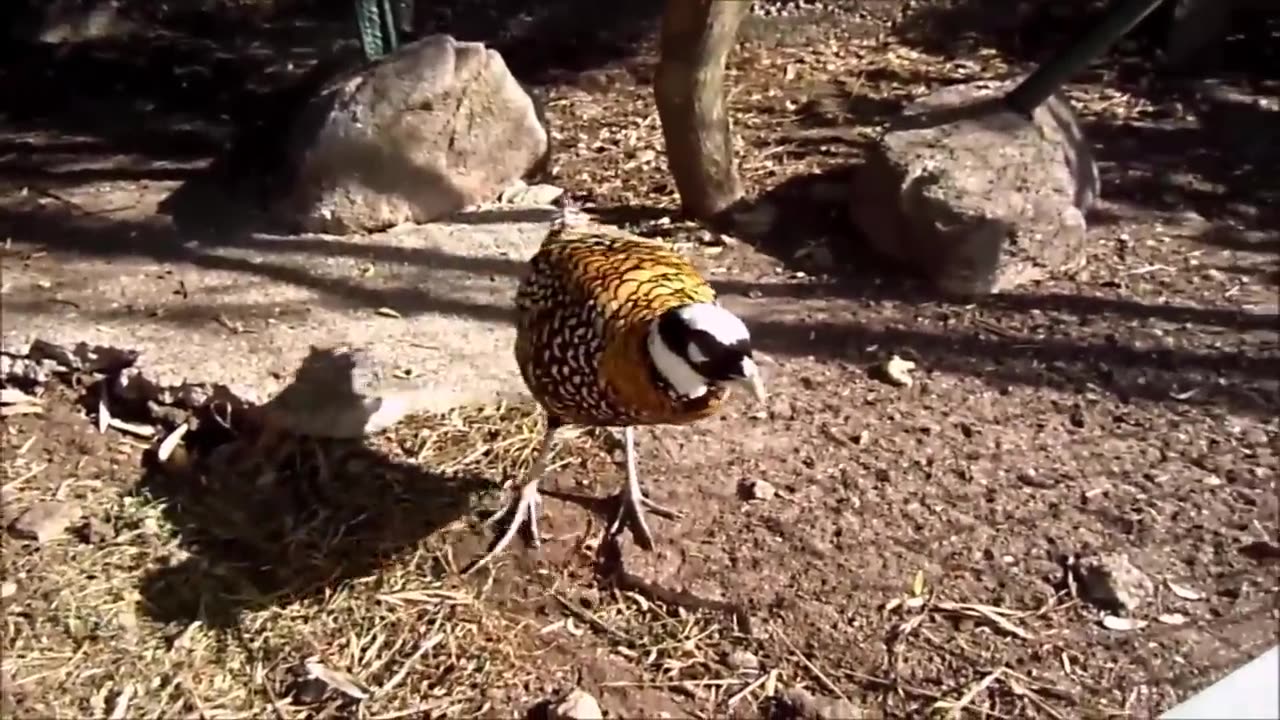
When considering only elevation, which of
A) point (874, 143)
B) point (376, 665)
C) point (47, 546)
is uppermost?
point (874, 143)

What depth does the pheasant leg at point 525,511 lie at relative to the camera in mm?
1652

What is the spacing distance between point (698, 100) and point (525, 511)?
802 millimetres

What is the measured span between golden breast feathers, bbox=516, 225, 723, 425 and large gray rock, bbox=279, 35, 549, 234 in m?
0.58

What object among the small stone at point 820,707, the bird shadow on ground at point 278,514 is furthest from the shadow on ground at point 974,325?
the small stone at point 820,707

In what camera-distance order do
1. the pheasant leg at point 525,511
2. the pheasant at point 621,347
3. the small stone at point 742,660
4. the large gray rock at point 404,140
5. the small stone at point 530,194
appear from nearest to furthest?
the pheasant at point 621,347
the small stone at point 742,660
the pheasant leg at point 525,511
the large gray rock at point 404,140
the small stone at point 530,194

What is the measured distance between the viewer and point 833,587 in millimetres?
1602

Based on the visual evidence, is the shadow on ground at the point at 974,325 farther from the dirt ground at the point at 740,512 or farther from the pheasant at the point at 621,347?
the pheasant at the point at 621,347

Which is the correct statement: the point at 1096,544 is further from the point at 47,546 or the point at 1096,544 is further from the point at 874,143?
the point at 47,546

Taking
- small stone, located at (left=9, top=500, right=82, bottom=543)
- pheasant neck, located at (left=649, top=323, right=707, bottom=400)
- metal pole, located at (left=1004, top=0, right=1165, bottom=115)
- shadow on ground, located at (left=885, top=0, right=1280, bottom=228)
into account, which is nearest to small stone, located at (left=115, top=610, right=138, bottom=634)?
small stone, located at (left=9, top=500, right=82, bottom=543)

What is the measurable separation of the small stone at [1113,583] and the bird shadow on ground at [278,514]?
746 millimetres

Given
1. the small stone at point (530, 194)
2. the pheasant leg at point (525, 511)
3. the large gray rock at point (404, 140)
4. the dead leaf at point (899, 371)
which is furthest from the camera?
the small stone at point (530, 194)

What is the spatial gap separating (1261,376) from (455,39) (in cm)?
138

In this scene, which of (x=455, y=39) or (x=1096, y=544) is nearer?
(x=1096, y=544)

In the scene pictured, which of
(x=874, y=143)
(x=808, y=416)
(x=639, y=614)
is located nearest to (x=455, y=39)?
(x=874, y=143)
